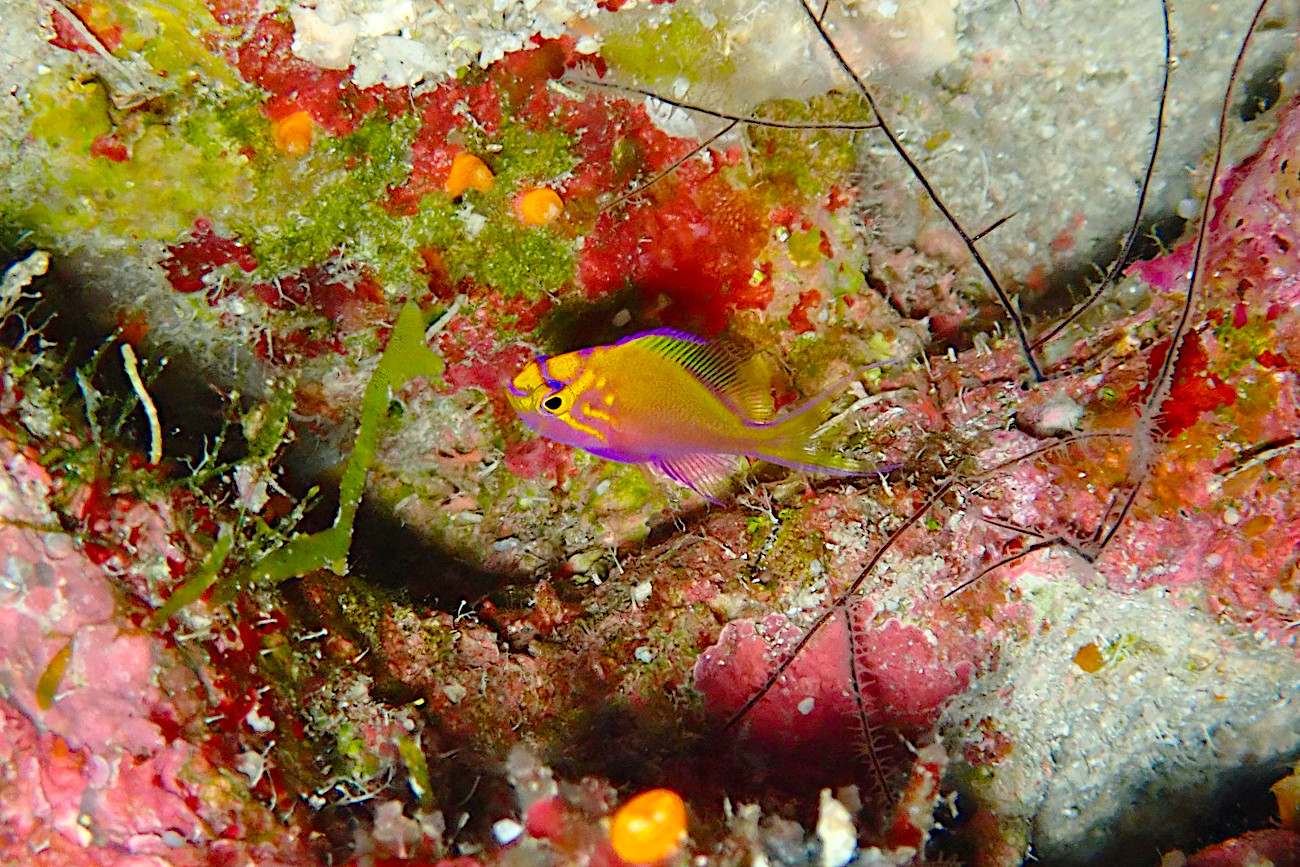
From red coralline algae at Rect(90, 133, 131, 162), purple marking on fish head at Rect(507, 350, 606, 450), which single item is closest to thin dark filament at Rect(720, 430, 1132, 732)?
purple marking on fish head at Rect(507, 350, 606, 450)

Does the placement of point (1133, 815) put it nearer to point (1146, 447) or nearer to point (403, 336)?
point (1146, 447)

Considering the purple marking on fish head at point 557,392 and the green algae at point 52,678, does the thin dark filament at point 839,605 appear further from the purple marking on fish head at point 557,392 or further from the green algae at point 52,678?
the green algae at point 52,678

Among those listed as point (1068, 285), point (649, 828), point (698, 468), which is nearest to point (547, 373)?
point (698, 468)

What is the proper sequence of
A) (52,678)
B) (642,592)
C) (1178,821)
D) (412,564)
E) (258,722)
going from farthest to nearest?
(412,564) → (1178,821) → (642,592) → (258,722) → (52,678)

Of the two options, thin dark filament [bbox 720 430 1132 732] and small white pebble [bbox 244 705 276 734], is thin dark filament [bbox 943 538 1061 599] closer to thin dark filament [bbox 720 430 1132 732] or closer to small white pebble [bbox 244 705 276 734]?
thin dark filament [bbox 720 430 1132 732]

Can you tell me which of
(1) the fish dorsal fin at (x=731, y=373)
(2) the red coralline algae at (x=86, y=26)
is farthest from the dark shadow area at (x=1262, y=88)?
(2) the red coralline algae at (x=86, y=26)

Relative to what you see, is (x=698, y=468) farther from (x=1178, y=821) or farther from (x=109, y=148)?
(x=1178, y=821)
